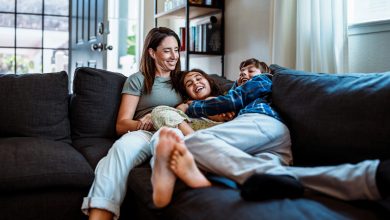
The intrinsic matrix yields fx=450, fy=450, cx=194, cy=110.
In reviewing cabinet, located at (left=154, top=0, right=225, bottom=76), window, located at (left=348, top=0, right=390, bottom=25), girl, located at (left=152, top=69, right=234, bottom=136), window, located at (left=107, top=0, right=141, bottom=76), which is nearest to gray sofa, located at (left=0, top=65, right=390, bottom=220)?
girl, located at (left=152, top=69, right=234, bottom=136)

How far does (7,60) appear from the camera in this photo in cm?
455

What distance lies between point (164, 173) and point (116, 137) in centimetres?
105

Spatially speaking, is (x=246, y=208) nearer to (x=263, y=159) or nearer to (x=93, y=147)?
(x=263, y=159)

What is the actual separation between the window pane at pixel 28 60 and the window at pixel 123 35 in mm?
919

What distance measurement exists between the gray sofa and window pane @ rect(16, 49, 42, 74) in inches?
91.2

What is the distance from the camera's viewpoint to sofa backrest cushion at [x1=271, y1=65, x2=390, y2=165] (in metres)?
1.48

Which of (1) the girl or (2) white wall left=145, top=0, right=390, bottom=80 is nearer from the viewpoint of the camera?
(1) the girl

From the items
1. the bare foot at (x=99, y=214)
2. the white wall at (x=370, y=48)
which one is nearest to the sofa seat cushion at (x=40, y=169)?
the bare foot at (x=99, y=214)

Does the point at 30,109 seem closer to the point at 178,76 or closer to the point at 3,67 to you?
the point at 178,76

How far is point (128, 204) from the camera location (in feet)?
6.09

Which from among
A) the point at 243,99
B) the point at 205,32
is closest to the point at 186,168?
the point at 243,99

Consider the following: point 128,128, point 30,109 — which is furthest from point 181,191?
point 30,109

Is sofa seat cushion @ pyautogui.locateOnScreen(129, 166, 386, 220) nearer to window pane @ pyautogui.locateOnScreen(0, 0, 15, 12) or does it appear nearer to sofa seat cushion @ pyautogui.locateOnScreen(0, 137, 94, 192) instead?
sofa seat cushion @ pyautogui.locateOnScreen(0, 137, 94, 192)

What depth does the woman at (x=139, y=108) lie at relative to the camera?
1759mm
